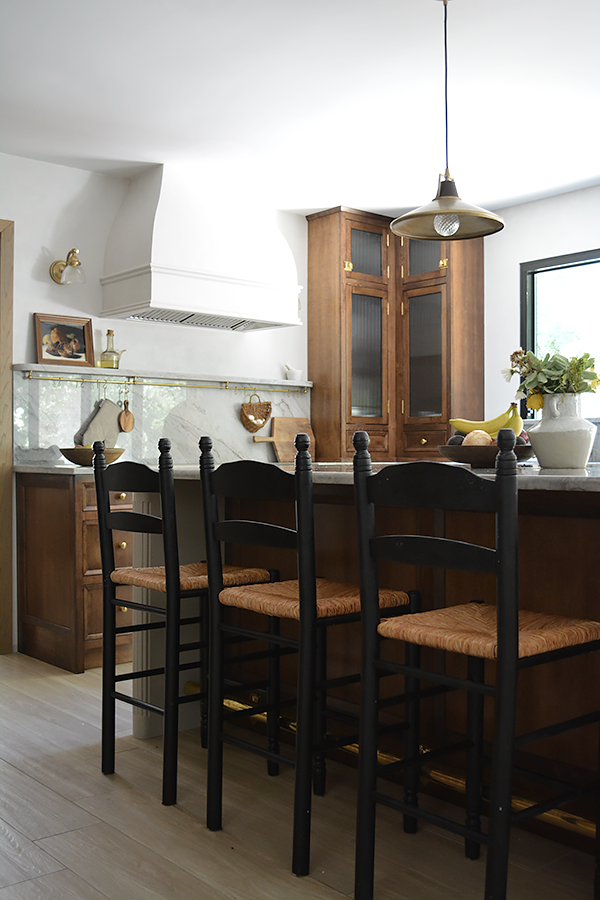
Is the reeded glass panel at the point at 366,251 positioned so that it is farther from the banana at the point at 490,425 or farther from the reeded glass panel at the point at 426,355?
the banana at the point at 490,425

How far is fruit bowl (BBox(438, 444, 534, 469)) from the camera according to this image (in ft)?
8.61

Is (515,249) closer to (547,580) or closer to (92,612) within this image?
(92,612)

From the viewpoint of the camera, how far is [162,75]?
3.81 metres

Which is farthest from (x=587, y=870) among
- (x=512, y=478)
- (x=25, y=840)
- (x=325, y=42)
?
(x=325, y=42)

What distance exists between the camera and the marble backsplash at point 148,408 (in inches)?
186

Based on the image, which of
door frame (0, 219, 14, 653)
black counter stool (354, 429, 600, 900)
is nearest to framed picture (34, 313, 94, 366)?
door frame (0, 219, 14, 653)

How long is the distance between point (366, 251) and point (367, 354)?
0.71 m

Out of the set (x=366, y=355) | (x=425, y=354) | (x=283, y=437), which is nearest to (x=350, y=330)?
(x=366, y=355)

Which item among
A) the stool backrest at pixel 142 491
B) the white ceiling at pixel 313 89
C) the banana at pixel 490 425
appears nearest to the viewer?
the stool backrest at pixel 142 491

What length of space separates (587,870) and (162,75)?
3.46m

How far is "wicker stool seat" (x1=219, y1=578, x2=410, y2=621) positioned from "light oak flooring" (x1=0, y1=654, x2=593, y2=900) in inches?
24.0

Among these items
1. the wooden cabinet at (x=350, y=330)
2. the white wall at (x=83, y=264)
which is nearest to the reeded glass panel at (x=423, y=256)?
the wooden cabinet at (x=350, y=330)

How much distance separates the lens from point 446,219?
3.22 m

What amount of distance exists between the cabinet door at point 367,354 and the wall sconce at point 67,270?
185 cm
